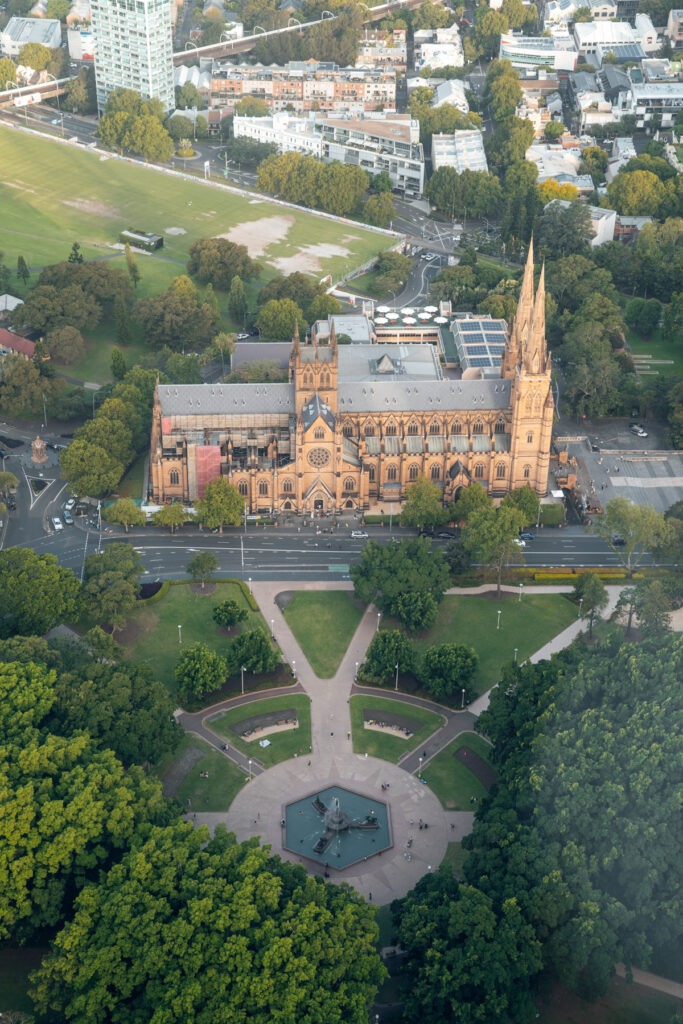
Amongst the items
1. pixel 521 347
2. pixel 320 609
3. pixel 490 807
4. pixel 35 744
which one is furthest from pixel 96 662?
pixel 521 347

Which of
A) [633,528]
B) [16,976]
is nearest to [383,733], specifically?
[633,528]

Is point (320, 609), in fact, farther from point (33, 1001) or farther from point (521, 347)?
point (33, 1001)

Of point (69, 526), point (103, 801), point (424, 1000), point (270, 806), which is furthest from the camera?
point (69, 526)

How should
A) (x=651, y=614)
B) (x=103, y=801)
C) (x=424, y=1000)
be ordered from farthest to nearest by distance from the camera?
1. (x=651, y=614)
2. (x=103, y=801)
3. (x=424, y=1000)

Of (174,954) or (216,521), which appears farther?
(216,521)

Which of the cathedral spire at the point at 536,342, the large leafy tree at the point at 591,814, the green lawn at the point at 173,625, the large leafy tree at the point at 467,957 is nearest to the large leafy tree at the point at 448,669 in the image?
the large leafy tree at the point at 591,814

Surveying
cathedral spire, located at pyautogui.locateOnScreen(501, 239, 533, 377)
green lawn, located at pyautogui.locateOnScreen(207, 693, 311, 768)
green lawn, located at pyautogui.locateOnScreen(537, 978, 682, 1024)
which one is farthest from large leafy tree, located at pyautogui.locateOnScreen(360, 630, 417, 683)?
cathedral spire, located at pyautogui.locateOnScreen(501, 239, 533, 377)

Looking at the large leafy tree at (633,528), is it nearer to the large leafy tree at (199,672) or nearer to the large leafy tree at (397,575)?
the large leafy tree at (397,575)

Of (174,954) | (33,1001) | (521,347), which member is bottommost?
(33,1001)

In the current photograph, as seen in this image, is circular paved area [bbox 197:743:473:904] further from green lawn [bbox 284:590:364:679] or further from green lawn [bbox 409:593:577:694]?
green lawn [bbox 409:593:577:694]
